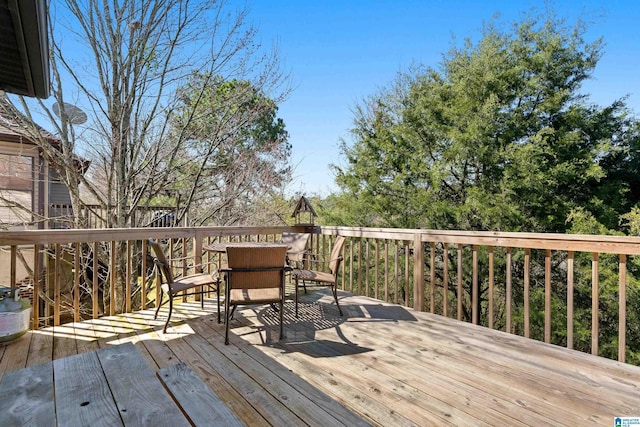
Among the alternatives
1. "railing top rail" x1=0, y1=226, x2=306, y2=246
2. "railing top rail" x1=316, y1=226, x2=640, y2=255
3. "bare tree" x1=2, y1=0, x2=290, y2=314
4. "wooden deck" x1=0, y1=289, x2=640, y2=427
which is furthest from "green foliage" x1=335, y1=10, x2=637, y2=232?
"railing top rail" x1=0, y1=226, x2=306, y2=246

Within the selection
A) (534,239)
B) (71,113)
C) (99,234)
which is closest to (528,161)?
(534,239)

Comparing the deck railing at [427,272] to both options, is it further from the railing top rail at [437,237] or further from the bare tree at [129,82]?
the bare tree at [129,82]

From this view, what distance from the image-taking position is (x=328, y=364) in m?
2.43

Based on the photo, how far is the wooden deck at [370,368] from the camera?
1831 mm

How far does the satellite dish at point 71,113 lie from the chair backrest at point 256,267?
4417 millimetres

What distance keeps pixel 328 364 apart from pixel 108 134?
5.21 m

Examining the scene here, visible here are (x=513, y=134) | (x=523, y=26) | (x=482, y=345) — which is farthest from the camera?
(x=523, y=26)

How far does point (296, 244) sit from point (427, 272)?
558cm

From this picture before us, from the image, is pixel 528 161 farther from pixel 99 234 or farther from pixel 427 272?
pixel 99 234

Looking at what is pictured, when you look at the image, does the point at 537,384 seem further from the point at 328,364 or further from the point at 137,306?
the point at 137,306

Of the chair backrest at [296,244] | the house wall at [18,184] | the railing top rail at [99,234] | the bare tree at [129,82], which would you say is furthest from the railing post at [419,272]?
the house wall at [18,184]

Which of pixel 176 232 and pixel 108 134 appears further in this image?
pixel 108 134

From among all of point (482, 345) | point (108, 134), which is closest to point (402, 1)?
Result: point (108, 134)

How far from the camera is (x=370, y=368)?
2.37m
